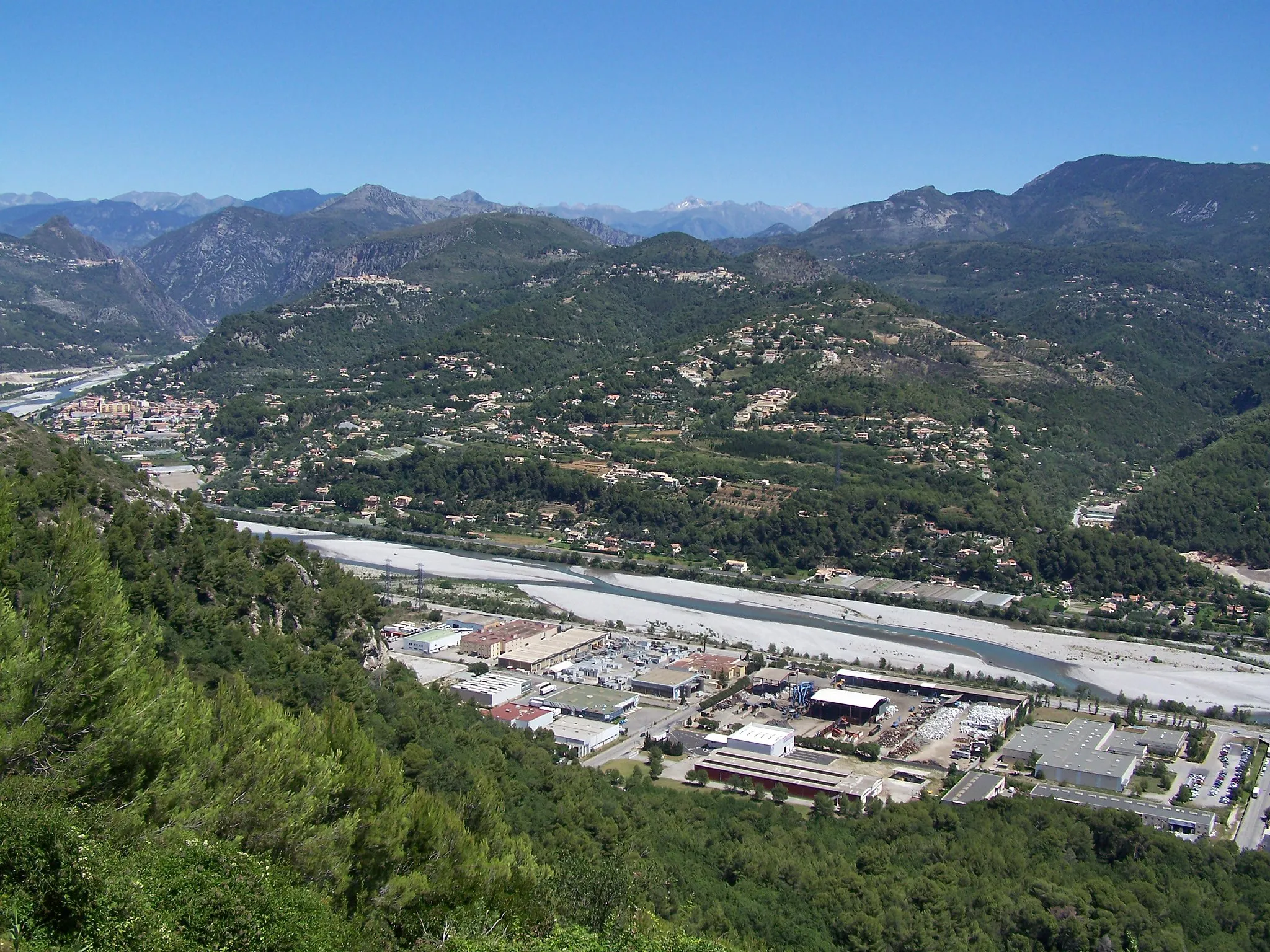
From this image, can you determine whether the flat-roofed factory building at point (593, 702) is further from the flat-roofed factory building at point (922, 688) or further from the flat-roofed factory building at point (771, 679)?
the flat-roofed factory building at point (922, 688)

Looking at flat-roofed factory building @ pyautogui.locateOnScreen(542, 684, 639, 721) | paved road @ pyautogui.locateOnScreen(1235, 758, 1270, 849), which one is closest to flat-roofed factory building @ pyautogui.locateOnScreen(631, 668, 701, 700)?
flat-roofed factory building @ pyautogui.locateOnScreen(542, 684, 639, 721)

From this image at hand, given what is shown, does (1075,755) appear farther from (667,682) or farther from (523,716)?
(523,716)

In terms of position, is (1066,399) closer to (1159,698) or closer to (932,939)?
(1159,698)

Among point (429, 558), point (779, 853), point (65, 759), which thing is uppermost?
point (65, 759)

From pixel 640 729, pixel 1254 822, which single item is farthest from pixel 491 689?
pixel 1254 822

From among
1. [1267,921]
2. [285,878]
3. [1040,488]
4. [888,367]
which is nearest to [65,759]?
[285,878]
